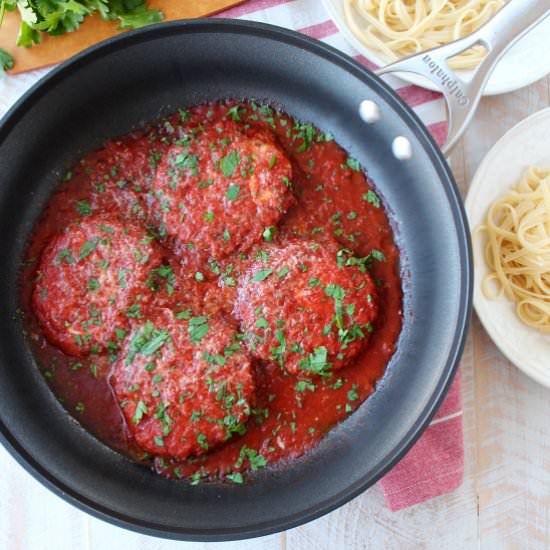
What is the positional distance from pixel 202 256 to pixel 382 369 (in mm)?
934

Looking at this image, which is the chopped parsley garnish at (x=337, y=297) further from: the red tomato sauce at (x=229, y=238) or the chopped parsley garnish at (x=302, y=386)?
the chopped parsley garnish at (x=302, y=386)

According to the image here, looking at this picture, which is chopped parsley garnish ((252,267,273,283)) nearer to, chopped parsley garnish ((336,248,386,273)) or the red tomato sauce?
the red tomato sauce

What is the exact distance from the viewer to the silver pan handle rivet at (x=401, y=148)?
2.79m

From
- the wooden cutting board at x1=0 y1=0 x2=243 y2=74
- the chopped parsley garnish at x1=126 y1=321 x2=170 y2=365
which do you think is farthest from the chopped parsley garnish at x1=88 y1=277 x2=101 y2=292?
the wooden cutting board at x1=0 y1=0 x2=243 y2=74

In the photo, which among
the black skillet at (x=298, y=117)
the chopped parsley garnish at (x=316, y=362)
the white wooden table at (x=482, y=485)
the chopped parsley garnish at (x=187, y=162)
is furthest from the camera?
the white wooden table at (x=482, y=485)

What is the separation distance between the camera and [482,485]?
316cm

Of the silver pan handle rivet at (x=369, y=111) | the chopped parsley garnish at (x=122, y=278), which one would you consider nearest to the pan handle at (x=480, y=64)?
the silver pan handle rivet at (x=369, y=111)

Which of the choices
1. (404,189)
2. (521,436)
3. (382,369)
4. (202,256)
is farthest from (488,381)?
(202,256)

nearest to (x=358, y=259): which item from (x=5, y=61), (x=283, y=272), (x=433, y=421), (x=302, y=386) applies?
(x=283, y=272)

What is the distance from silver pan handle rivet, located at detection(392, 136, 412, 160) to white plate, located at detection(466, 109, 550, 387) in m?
0.46

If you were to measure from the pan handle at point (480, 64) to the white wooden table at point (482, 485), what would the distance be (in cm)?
49

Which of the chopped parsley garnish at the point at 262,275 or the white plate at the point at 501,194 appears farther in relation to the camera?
the white plate at the point at 501,194

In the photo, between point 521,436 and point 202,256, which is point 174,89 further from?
point 521,436

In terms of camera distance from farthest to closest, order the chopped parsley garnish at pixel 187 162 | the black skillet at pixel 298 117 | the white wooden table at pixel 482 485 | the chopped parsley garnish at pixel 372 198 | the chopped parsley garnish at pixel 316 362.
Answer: the white wooden table at pixel 482 485, the chopped parsley garnish at pixel 372 198, the chopped parsley garnish at pixel 187 162, the chopped parsley garnish at pixel 316 362, the black skillet at pixel 298 117
